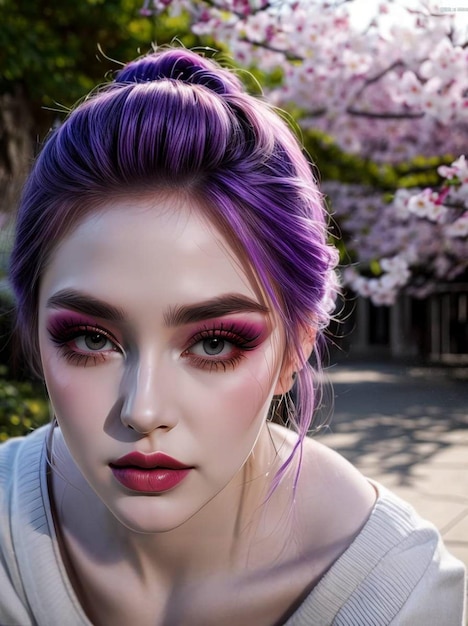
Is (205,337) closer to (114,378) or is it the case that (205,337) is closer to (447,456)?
(114,378)

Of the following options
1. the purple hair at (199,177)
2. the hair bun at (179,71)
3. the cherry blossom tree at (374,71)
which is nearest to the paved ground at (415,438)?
the cherry blossom tree at (374,71)

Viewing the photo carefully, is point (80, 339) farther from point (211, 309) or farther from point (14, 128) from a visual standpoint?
point (14, 128)

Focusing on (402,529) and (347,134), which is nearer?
(402,529)

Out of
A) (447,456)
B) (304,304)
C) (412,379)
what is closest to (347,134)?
(447,456)

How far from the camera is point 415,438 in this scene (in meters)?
6.34

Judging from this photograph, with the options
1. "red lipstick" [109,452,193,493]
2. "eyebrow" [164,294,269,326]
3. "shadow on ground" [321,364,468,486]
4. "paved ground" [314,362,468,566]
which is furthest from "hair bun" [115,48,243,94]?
"paved ground" [314,362,468,566]

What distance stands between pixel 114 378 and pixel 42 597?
0.69 meters

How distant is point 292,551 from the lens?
1.64 m

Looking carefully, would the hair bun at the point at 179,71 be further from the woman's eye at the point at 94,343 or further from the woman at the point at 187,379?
the woman's eye at the point at 94,343

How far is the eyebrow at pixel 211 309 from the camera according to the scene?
4.17ft

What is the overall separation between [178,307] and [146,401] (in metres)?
0.18

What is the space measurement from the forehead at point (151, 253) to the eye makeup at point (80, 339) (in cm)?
7

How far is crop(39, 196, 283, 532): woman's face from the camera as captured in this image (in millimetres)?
1261

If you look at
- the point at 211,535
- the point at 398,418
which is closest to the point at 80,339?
the point at 211,535
